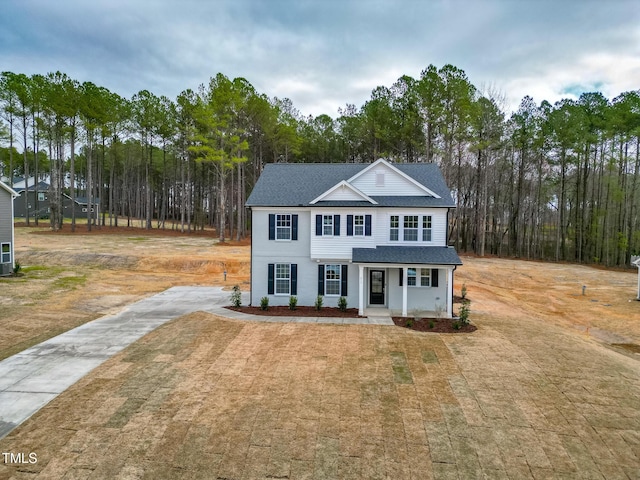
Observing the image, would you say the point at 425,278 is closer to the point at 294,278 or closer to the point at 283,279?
the point at 294,278

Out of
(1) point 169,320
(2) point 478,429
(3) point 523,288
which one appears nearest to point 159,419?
(2) point 478,429

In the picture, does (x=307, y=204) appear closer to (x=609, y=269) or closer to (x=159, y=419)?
(x=159, y=419)

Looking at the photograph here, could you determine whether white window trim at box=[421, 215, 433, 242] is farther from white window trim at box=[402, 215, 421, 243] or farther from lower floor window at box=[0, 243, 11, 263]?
lower floor window at box=[0, 243, 11, 263]

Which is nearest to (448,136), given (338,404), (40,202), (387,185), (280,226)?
(387,185)

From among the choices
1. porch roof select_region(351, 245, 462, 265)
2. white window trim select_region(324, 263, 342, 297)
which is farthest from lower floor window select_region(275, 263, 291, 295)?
porch roof select_region(351, 245, 462, 265)

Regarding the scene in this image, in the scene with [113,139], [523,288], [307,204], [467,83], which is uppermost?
[467,83]
